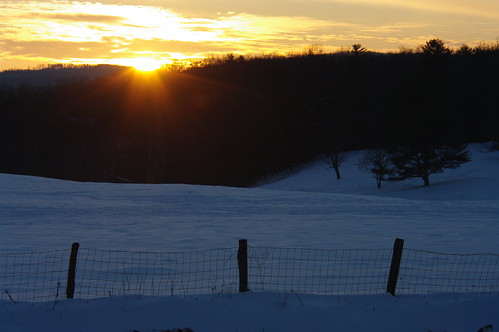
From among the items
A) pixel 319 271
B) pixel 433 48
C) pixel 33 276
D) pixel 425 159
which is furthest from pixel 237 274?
pixel 433 48

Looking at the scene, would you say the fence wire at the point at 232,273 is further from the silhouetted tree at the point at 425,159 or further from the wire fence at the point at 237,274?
the silhouetted tree at the point at 425,159

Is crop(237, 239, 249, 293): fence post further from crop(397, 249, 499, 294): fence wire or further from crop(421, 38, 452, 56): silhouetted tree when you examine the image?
crop(421, 38, 452, 56): silhouetted tree

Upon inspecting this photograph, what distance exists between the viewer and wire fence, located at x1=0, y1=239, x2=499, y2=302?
975 cm

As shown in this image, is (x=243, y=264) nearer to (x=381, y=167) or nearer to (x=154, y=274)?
(x=154, y=274)

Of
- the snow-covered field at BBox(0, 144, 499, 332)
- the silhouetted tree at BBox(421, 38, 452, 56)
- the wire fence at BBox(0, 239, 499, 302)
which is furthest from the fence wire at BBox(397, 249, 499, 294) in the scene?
the silhouetted tree at BBox(421, 38, 452, 56)

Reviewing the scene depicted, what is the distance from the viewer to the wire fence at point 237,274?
32.0 feet

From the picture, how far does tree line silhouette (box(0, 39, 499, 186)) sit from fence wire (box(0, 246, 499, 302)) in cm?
3317

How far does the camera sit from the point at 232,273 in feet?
37.5

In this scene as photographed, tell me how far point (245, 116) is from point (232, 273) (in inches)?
2949

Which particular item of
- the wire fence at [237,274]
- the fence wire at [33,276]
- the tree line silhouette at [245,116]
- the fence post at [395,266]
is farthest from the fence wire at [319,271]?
the tree line silhouette at [245,116]

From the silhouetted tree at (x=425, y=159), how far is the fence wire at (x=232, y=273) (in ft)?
105

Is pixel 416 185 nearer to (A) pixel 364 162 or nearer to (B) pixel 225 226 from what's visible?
(A) pixel 364 162

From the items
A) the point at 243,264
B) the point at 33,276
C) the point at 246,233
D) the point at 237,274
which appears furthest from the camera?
the point at 246,233

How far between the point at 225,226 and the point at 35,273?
29.6ft
